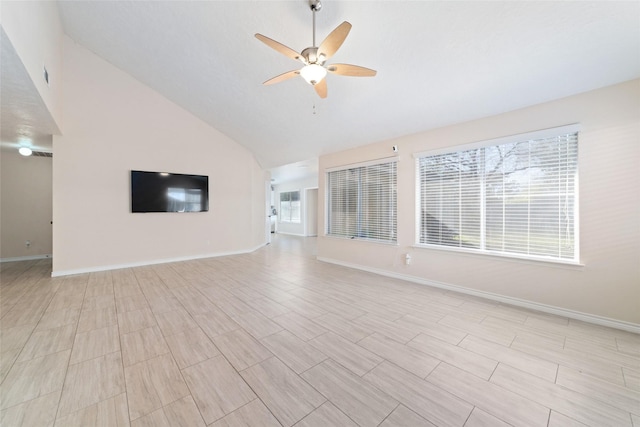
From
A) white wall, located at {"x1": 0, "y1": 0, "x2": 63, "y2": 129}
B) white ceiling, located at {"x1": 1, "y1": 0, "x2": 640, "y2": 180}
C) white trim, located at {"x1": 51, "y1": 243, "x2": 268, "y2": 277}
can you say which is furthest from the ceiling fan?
white trim, located at {"x1": 51, "y1": 243, "x2": 268, "y2": 277}

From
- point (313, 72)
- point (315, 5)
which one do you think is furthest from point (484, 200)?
point (315, 5)

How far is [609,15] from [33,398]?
16.9ft

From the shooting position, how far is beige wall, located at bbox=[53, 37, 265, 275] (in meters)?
4.31

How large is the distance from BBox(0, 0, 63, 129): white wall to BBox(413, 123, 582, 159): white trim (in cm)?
473

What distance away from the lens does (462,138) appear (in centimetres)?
353

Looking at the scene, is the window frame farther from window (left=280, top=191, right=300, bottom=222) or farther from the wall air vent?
the wall air vent

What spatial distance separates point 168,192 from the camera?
5.34 metres

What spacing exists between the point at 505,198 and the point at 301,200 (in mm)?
8312

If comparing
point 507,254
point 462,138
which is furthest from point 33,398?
point 462,138

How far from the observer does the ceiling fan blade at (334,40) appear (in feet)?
5.58

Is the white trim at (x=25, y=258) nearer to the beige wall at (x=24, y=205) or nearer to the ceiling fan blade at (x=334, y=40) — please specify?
the beige wall at (x=24, y=205)

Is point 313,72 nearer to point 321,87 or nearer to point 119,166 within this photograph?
point 321,87

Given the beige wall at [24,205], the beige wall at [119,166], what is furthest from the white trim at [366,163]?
the beige wall at [24,205]

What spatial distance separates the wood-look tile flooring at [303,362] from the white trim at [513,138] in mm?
2214
